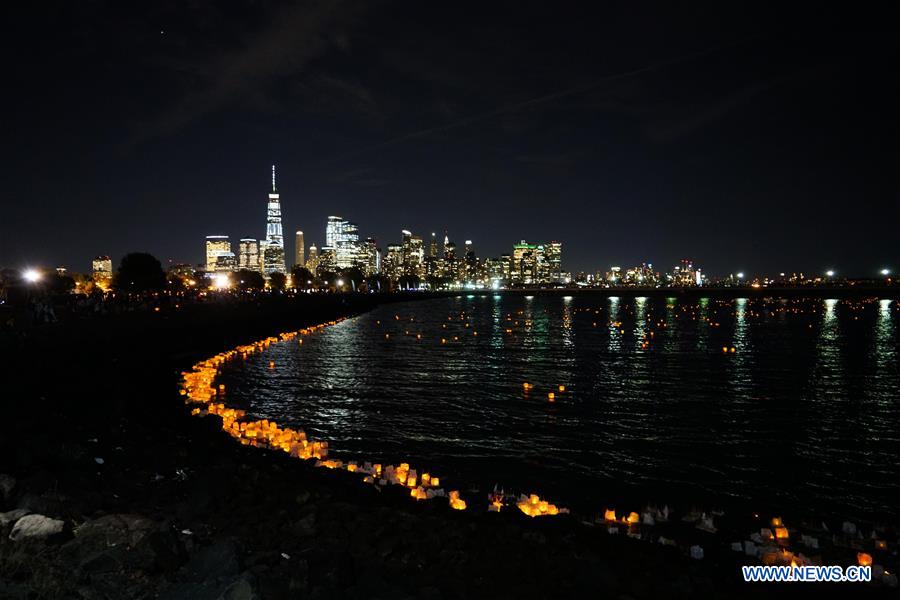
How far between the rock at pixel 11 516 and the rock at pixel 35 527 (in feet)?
0.74

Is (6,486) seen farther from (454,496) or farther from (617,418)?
(617,418)

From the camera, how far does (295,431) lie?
17.0 metres

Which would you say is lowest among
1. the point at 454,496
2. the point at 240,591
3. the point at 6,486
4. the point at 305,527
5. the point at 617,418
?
the point at 617,418

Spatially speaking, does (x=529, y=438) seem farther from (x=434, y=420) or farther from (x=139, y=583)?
(x=139, y=583)

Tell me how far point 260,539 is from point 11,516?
299 cm

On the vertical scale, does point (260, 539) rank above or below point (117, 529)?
below

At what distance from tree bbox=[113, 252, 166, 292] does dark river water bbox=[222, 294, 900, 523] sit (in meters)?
85.2

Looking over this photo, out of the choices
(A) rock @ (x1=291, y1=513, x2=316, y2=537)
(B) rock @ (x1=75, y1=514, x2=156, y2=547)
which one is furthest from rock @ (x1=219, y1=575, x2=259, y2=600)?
(A) rock @ (x1=291, y1=513, x2=316, y2=537)

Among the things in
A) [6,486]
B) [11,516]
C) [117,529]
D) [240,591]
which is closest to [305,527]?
[240,591]

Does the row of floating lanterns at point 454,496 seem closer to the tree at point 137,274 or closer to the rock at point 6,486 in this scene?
the rock at point 6,486

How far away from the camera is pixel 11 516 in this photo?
6871 millimetres

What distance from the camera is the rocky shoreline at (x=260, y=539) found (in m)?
6.00

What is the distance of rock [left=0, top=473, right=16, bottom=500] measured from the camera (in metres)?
7.78

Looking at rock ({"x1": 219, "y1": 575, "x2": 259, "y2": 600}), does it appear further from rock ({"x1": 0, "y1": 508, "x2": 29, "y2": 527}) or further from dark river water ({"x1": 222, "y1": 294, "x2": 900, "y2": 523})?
dark river water ({"x1": 222, "y1": 294, "x2": 900, "y2": 523})
